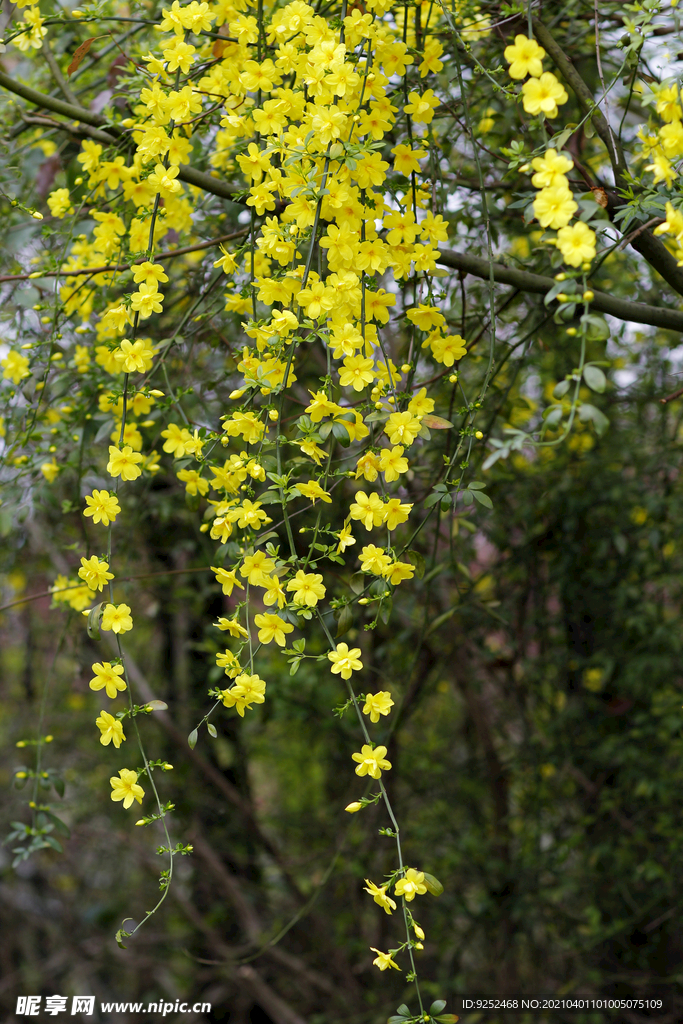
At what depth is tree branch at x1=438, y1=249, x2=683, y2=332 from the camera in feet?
4.46

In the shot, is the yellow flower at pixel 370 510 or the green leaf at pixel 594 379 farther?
the yellow flower at pixel 370 510

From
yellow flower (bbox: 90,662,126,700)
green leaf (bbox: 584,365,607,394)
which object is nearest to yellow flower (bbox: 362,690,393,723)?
yellow flower (bbox: 90,662,126,700)

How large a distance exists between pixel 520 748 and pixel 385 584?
1.72 m

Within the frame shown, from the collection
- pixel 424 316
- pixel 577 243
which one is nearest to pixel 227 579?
pixel 424 316

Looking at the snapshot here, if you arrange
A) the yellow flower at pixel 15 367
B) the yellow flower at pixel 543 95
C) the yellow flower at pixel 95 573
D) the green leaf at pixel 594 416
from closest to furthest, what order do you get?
the green leaf at pixel 594 416
the yellow flower at pixel 543 95
the yellow flower at pixel 95 573
the yellow flower at pixel 15 367

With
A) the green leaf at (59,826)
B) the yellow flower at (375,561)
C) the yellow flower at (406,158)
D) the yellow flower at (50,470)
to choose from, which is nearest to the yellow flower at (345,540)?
the yellow flower at (375,561)

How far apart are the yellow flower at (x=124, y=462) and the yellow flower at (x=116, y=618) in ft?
0.71

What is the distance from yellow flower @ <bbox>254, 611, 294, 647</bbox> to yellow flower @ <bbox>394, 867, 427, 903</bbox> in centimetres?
35

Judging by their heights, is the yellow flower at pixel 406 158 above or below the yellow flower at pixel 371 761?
above

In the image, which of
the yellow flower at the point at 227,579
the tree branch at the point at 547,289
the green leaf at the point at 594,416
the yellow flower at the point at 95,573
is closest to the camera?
the green leaf at the point at 594,416

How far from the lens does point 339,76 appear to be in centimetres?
104

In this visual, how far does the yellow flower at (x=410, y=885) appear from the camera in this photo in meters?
0.97

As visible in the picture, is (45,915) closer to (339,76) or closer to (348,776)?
(348,776)

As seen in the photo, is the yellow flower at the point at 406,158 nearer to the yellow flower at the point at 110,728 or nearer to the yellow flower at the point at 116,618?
the yellow flower at the point at 116,618
